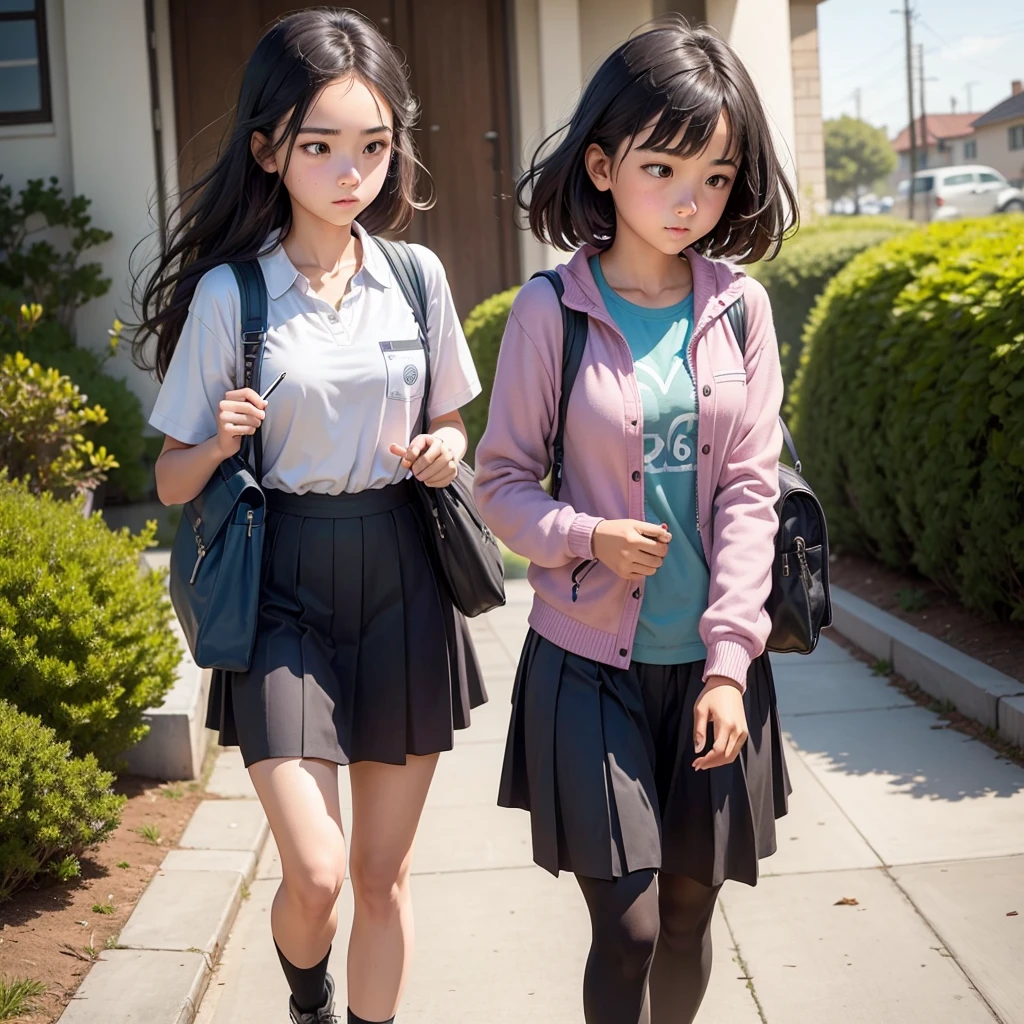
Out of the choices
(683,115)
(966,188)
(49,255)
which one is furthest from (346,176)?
(966,188)

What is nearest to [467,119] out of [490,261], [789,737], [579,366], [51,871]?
[490,261]

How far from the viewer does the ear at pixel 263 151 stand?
2707 millimetres

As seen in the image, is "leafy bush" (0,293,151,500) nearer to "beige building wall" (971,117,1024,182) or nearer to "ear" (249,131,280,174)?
"ear" (249,131,280,174)

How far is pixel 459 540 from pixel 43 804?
147cm

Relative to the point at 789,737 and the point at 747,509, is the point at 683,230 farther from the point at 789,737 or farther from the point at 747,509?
the point at 789,737

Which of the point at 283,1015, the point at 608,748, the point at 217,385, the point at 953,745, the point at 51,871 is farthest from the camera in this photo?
the point at 953,745

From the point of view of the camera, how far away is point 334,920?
2625 millimetres

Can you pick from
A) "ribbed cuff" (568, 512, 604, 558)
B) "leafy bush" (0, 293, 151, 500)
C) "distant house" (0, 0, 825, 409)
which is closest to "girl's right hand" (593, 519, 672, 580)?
"ribbed cuff" (568, 512, 604, 558)

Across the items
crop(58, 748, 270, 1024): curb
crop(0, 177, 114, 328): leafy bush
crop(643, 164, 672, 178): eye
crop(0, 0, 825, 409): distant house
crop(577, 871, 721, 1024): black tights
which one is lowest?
crop(58, 748, 270, 1024): curb

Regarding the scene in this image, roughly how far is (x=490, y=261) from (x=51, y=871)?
303 inches

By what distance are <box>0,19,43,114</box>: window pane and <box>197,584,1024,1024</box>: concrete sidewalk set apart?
20.8 ft

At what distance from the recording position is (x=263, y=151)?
2.72 meters

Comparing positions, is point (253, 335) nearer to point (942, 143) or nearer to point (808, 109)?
point (808, 109)

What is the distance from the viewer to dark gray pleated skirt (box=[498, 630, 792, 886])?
2.26 meters
